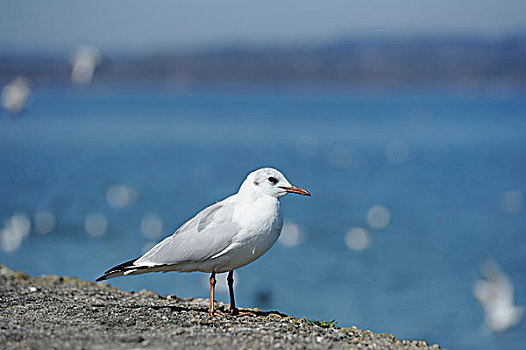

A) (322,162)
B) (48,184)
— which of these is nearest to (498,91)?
(322,162)

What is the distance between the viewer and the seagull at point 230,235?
6816 millimetres

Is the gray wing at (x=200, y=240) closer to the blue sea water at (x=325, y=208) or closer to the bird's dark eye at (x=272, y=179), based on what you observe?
the bird's dark eye at (x=272, y=179)

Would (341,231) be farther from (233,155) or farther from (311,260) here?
(233,155)

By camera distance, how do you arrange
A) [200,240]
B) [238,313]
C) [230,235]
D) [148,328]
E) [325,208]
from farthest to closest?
[325,208] → [238,313] → [200,240] → [230,235] → [148,328]

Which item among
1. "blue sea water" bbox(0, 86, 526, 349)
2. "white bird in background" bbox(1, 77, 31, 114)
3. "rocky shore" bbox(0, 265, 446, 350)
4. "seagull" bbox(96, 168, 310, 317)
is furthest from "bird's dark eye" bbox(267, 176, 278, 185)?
"white bird in background" bbox(1, 77, 31, 114)

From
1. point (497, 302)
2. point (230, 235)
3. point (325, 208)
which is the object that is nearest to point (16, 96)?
point (230, 235)

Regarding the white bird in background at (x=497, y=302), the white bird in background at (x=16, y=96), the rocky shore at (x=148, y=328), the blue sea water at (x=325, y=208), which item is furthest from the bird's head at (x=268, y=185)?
the white bird in background at (x=16, y=96)

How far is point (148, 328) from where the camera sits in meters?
6.36

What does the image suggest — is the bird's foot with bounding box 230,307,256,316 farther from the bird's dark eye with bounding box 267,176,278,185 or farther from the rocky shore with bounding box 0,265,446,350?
the bird's dark eye with bounding box 267,176,278,185

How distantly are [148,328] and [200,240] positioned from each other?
1.04 m

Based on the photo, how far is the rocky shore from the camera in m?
5.80

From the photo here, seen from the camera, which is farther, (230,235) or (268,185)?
(268,185)

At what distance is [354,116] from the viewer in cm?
8831

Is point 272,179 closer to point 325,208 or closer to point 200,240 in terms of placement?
point 200,240
